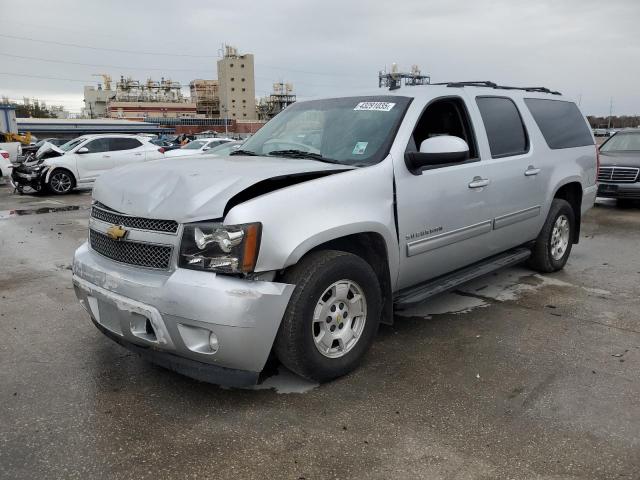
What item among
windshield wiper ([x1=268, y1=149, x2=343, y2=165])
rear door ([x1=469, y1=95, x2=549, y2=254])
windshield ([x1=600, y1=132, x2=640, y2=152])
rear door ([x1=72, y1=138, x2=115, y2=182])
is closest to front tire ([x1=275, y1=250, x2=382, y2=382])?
windshield wiper ([x1=268, y1=149, x2=343, y2=165])

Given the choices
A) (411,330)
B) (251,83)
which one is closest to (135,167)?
(411,330)

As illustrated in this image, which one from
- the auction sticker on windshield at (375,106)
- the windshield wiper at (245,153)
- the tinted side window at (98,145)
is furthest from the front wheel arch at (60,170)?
the auction sticker on windshield at (375,106)

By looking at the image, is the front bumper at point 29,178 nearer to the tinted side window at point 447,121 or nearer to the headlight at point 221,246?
the tinted side window at point 447,121

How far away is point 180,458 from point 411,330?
2208 millimetres

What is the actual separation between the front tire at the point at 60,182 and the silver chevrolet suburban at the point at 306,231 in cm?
1216

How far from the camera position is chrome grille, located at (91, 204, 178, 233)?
2922 mm

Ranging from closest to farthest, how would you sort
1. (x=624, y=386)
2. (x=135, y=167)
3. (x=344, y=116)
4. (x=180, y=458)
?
1. (x=180, y=458)
2. (x=624, y=386)
3. (x=135, y=167)
4. (x=344, y=116)

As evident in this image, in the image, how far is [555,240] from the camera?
5.79 meters

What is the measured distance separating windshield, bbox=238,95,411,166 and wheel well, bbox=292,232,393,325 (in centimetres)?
51

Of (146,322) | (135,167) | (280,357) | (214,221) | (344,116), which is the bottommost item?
(280,357)

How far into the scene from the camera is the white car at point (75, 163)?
14688mm

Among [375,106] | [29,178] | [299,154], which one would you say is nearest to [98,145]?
[29,178]

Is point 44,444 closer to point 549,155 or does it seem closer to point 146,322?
point 146,322

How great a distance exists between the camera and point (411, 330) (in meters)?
4.25
